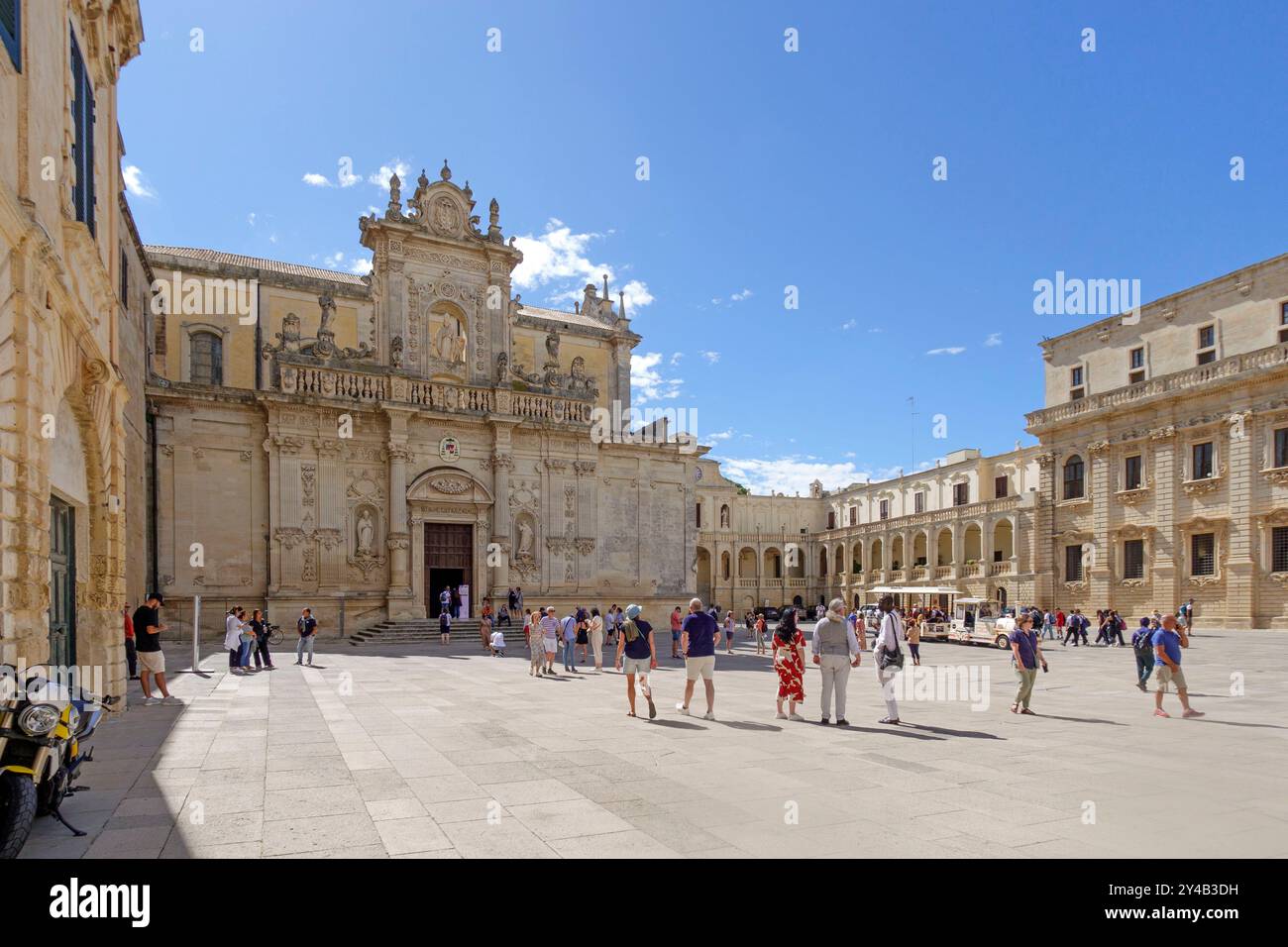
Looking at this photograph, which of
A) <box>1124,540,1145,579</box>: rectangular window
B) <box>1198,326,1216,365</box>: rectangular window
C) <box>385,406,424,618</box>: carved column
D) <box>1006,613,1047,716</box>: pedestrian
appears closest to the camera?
<box>1006,613,1047,716</box>: pedestrian

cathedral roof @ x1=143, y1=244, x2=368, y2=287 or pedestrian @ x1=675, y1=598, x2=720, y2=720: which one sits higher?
cathedral roof @ x1=143, y1=244, x2=368, y2=287

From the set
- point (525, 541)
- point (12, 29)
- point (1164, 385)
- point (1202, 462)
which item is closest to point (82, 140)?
point (12, 29)

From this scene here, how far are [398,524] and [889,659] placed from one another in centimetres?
2403

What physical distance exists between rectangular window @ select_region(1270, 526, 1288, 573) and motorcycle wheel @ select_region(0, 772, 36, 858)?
132 feet

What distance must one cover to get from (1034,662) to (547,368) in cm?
2723

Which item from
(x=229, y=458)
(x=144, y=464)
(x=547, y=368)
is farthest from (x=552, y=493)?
(x=144, y=464)

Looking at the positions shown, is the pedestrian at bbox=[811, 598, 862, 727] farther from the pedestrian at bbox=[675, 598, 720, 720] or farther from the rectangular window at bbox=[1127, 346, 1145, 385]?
the rectangular window at bbox=[1127, 346, 1145, 385]

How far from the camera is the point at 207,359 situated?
34750 mm

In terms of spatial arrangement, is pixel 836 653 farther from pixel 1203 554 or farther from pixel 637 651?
pixel 1203 554

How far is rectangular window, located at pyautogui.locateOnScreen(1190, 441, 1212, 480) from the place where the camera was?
3672cm

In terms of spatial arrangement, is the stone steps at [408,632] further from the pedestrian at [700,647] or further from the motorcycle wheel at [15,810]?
the motorcycle wheel at [15,810]

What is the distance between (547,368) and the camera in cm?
3662

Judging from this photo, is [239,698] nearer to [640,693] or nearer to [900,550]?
[640,693]

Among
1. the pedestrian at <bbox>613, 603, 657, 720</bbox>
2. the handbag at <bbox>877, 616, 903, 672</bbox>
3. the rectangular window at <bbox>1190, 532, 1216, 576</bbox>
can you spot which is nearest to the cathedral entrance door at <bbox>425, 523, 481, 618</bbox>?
the pedestrian at <bbox>613, 603, 657, 720</bbox>
